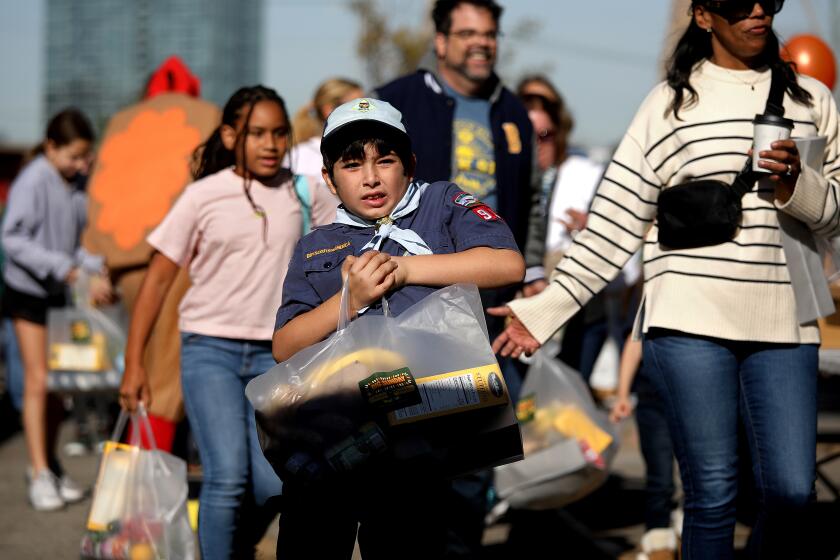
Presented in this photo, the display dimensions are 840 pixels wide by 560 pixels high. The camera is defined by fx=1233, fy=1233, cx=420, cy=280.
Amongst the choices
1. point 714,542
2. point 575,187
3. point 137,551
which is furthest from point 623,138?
point 575,187

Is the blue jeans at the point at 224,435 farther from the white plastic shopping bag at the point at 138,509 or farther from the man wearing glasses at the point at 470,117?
the man wearing glasses at the point at 470,117

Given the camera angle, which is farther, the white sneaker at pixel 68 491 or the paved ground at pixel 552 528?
the white sneaker at pixel 68 491

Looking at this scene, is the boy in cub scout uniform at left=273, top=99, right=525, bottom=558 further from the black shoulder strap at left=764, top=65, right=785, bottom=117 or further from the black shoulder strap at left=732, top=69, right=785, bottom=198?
the black shoulder strap at left=764, top=65, right=785, bottom=117

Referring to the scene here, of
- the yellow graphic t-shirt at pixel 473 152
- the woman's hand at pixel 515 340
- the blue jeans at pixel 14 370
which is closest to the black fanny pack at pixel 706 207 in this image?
the woman's hand at pixel 515 340

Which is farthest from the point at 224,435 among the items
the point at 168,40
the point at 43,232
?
the point at 168,40

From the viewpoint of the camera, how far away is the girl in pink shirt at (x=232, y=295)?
4.63 meters

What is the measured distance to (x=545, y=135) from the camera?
23.9ft

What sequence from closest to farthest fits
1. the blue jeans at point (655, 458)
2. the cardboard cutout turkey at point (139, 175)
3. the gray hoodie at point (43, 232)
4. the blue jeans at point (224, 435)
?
the blue jeans at point (224, 435) < the blue jeans at point (655, 458) < the cardboard cutout turkey at point (139, 175) < the gray hoodie at point (43, 232)

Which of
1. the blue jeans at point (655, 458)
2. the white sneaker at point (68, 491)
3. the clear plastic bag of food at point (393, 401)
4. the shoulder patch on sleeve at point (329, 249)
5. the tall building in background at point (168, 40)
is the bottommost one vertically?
the tall building in background at point (168, 40)

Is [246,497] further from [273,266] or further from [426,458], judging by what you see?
[426,458]

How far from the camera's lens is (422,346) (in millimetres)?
3008

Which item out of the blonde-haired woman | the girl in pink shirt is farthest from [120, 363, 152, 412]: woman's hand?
the blonde-haired woman

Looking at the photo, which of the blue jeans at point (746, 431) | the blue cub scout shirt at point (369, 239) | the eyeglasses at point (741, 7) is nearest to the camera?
the blue cub scout shirt at point (369, 239)

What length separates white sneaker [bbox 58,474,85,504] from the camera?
23.8 feet
